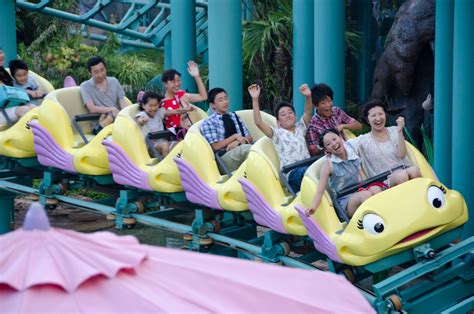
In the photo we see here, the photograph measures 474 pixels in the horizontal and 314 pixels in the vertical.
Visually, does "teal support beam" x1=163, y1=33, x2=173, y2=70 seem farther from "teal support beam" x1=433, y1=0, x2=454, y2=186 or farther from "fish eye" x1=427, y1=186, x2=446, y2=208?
"fish eye" x1=427, y1=186, x2=446, y2=208

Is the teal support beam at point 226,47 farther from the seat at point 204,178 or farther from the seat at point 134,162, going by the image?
the seat at point 204,178

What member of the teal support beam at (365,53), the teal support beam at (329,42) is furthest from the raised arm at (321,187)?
the teal support beam at (365,53)

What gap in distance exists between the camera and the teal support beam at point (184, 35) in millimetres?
9680

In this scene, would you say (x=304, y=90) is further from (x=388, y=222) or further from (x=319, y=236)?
(x=388, y=222)

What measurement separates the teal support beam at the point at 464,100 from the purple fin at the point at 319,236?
1451 mm

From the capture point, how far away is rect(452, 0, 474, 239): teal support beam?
6.35 meters

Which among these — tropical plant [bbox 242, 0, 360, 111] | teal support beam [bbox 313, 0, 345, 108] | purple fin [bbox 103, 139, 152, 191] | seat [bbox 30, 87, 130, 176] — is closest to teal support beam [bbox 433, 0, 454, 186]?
teal support beam [bbox 313, 0, 345, 108]

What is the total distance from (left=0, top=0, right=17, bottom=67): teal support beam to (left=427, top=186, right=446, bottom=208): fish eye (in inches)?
250

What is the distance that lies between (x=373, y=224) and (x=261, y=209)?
1.02 meters

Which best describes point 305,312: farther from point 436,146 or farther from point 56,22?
point 56,22

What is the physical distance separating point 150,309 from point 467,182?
4574 millimetres

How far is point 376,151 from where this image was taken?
5609mm

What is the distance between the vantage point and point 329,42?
7.78 metres

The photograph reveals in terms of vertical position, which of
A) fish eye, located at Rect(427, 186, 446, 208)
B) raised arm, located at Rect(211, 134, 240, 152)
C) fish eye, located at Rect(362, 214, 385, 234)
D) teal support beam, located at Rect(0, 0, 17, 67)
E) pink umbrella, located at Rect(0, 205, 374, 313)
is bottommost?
fish eye, located at Rect(362, 214, 385, 234)
